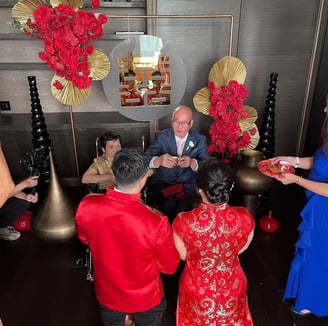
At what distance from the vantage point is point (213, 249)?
133cm

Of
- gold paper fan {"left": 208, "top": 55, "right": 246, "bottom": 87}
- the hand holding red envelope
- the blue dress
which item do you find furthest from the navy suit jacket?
the blue dress

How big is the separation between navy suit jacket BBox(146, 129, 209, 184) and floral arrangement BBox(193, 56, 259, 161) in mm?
254

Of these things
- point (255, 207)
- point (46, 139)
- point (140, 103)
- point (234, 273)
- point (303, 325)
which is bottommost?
point (303, 325)

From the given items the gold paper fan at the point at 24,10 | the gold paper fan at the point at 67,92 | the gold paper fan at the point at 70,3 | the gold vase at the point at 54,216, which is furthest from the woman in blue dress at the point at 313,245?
the gold paper fan at the point at 24,10

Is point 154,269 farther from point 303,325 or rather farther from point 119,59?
point 119,59

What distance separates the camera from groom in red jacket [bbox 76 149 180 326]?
4.09ft

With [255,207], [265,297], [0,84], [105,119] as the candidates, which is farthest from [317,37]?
[0,84]

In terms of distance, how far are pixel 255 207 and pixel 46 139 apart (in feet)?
6.06

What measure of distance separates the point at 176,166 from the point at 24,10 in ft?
4.80

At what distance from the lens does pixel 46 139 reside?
2.75 m

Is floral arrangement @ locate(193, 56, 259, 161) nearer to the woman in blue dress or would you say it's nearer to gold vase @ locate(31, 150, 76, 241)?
the woman in blue dress

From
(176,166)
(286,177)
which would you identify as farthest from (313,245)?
(176,166)

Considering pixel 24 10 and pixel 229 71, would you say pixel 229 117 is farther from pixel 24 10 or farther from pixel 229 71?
pixel 24 10

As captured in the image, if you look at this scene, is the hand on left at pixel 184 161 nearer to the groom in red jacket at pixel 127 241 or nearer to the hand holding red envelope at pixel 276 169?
the hand holding red envelope at pixel 276 169
